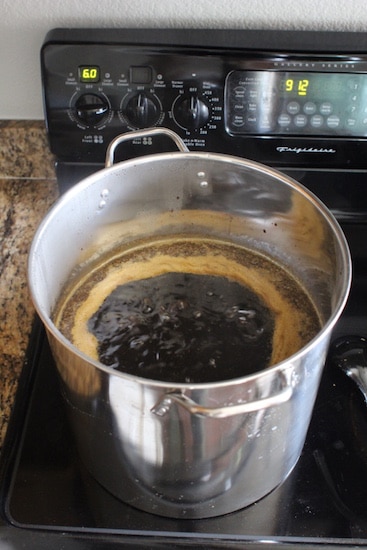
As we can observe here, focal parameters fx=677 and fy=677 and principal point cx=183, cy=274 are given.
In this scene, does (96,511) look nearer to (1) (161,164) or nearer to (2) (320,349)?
(2) (320,349)

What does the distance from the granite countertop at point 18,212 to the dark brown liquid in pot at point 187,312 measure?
0.07 metres

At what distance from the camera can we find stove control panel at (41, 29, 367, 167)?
870mm

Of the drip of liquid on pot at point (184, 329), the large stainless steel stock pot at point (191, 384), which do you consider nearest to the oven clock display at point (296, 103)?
the large stainless steel stock pot at point (191, 384)

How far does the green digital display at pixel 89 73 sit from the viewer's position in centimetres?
88

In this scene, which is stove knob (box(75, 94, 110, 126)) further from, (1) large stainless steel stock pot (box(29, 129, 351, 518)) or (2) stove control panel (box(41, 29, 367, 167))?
(1) large stainless steel stock pot (box(29, 129, 351, 518))

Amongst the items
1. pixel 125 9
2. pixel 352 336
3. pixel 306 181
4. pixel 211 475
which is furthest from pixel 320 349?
pixel 125 9

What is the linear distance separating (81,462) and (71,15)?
59 cm

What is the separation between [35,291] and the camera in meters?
0.64

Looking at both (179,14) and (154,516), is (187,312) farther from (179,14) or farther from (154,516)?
(179,14)

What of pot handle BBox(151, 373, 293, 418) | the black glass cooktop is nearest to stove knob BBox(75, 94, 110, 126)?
the black glass cooktop

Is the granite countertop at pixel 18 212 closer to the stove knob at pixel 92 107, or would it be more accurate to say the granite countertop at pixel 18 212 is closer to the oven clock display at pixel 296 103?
the stove knob at pixel 92 107

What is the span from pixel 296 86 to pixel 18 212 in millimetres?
460

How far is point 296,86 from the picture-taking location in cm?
88

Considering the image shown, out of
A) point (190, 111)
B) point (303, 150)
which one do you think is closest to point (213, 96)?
point (190, 111)
